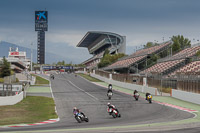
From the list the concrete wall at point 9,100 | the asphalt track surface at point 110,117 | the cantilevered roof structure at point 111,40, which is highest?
the cantilevered roof structure at point 111,40

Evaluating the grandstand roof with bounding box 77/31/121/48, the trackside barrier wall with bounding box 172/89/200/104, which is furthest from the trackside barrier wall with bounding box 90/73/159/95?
the grandstand roof with bounding box 77/31/121/48

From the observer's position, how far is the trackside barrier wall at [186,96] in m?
31.0

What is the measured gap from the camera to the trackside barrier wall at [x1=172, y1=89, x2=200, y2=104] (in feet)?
102

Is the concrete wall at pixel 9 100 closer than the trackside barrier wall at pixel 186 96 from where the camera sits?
Yes

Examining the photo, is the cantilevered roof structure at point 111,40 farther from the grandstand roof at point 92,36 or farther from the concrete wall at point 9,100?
the concrete wall at point 9,100

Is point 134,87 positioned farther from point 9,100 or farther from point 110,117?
point 110,117

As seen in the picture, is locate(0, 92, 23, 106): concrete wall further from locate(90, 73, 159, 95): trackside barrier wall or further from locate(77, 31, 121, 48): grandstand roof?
locate(77, 31, 121, 48): grandstand roof

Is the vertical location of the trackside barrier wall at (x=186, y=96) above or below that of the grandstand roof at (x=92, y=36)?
below

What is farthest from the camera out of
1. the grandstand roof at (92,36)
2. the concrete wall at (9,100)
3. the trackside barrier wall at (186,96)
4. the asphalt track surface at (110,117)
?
the grandstand roof at (92,36)

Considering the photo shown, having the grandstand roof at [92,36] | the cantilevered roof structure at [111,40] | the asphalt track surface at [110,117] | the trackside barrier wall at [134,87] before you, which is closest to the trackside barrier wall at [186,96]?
the asphalt track surface at [110,117]

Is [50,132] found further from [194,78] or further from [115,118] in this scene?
[194,78]

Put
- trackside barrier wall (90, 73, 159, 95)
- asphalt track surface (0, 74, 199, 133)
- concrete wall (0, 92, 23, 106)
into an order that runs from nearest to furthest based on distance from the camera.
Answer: asphalt track surface (0, 74, 199, 133) → concrete wall (0, 92, 23, 106) → trackside barrier wall (90, 73, 159, 95)

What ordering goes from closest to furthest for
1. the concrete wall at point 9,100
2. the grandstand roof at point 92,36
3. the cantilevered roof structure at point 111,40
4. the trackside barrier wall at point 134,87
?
the concrete wall at point 9,100
the trackside barrier wall at point 134,87
the cantilevered roof structure at point 111,40
the grandstand roof at point 92,36

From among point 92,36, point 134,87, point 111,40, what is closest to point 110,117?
point 134,87
